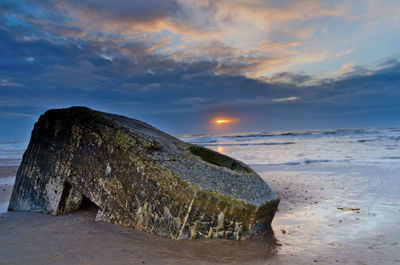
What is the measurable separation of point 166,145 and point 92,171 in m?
0.96

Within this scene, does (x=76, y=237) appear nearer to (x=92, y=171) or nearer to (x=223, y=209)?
(x=92, y=171)

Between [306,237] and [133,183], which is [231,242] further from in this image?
[133,183]

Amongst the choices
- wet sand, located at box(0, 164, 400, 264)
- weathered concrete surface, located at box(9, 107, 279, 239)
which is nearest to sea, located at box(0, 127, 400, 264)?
wet sand, located at box(0, 164, 400, 264)

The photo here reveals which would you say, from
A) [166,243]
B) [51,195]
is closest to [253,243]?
[166,243]

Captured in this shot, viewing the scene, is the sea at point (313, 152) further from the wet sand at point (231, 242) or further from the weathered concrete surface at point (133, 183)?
the weathered concrete surface at point (133, 183)

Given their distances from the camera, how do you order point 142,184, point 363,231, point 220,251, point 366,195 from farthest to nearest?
point 366,195, point 363,231, point 142,184, point 220,251

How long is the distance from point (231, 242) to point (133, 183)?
49.9 inches

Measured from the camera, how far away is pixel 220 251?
272 cm

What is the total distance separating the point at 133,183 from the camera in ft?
10.3

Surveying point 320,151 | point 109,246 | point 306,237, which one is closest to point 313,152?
point 320,151

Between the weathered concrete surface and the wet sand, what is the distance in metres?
0.16

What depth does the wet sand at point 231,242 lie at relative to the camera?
2551 mm

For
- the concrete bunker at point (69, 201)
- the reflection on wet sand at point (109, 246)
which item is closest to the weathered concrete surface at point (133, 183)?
the concrete bunker at point (69, 201)

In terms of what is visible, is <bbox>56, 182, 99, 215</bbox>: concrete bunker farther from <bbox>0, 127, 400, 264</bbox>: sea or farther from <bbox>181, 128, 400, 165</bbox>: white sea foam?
<bbox>181, 128, 400, 165</bbox>: white sea foam
